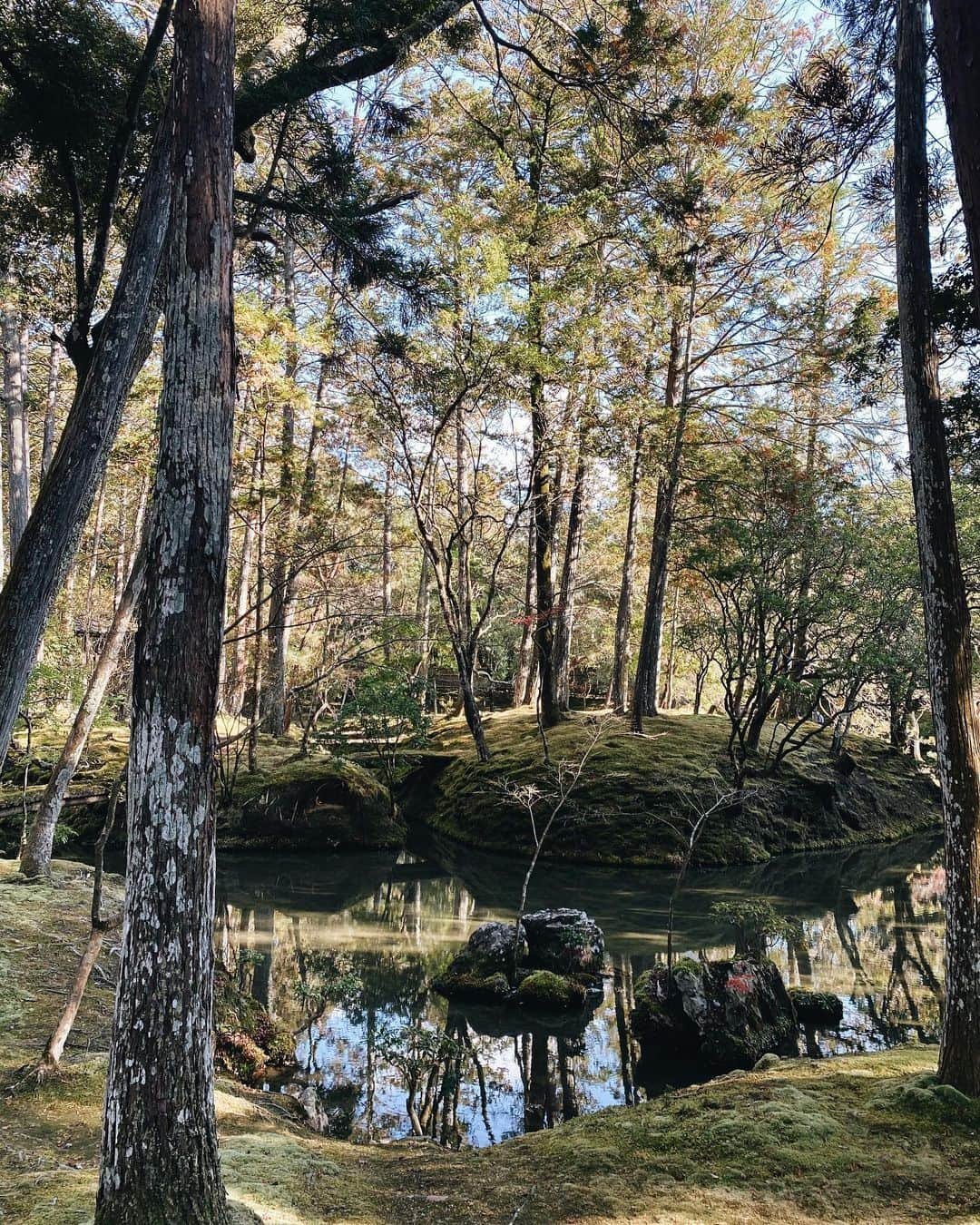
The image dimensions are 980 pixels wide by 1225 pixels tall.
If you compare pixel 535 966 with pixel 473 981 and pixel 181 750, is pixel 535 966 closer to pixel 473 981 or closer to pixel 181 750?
pixel 473 981

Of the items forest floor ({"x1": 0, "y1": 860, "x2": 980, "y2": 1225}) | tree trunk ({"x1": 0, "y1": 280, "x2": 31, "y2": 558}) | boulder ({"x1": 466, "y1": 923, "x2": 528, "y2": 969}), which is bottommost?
boulder ({"x1": 466, "y1": 923, "x2": 528, "y2": 969})

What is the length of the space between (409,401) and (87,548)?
11.2m

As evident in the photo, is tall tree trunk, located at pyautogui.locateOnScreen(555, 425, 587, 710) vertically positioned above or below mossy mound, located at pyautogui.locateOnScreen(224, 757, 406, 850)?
above

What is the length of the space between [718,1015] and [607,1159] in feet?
10.1

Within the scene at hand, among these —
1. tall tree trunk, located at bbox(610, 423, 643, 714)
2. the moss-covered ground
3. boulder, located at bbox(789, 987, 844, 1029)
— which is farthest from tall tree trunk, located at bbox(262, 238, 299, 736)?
boulder, located at bbox(789, 987, 844, 1029)

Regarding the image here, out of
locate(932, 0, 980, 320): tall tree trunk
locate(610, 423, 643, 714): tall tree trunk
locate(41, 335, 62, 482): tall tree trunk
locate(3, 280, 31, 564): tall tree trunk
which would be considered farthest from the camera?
locate(41, 335, 62, 482): tall tree trunk

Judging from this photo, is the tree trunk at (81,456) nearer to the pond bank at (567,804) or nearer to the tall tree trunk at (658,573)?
the pond bank at (567,804)

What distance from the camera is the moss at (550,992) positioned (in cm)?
755

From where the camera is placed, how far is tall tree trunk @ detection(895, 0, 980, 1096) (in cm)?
417

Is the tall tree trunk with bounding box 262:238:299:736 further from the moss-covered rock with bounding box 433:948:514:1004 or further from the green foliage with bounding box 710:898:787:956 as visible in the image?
the green foliage with bounding box 710:898:787:956

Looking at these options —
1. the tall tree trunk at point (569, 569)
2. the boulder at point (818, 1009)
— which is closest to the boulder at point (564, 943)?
the boulder at point (818, 1009)

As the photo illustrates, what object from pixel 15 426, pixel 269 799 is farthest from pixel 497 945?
pixel 15 426

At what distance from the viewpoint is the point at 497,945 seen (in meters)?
8.27

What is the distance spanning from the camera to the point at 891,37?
18.5 ft
